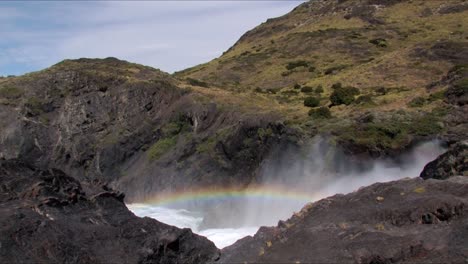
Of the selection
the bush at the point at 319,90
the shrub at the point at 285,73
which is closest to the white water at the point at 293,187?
the bush at the point at 319,90

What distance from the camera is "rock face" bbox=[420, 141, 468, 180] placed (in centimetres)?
1911

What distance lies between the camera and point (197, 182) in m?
34.7

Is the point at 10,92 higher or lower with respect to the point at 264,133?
higher

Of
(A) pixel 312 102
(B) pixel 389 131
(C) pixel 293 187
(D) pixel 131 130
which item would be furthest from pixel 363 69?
(C) pixel 293 187

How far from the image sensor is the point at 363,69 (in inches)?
2274

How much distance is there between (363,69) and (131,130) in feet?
81.8

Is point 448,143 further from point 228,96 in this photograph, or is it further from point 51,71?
point 51,71

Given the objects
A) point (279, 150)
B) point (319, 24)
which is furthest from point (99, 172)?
point (319, 24)

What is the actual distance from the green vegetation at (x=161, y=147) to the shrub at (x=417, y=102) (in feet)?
54.5

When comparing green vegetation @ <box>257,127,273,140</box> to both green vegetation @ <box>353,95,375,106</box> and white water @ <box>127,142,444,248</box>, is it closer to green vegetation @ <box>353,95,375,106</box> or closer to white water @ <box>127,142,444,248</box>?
white water @ <box>127,142,444,248</box>

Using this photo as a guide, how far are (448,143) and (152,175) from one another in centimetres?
1910

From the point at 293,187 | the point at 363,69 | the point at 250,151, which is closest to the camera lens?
the point at 293,187

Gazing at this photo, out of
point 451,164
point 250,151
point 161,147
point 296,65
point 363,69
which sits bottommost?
point 451,164

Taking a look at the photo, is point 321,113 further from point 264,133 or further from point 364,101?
point 364,101
